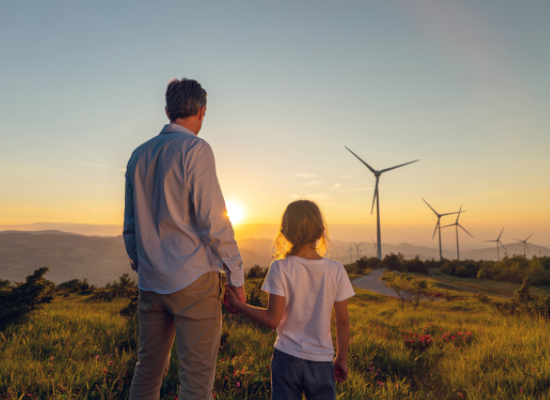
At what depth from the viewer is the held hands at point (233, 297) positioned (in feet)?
8.59

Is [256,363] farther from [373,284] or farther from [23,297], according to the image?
[373,284]

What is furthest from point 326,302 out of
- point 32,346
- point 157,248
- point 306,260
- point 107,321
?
point 107,321

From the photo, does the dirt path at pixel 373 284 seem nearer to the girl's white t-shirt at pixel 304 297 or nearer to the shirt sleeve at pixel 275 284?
the girl's white t-shirt at pixel 304 297

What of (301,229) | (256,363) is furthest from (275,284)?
(256,363)

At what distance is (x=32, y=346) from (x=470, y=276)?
30.8 meters

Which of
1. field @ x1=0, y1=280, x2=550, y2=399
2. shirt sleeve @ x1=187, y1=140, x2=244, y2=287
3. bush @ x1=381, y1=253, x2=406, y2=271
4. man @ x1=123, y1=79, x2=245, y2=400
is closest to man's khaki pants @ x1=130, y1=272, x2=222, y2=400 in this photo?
man @ x1=123, y1=79, x2=245, y2=400

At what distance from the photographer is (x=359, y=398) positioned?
158 inches

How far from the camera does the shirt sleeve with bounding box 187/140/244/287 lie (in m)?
2.54

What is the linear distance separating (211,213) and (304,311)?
103 cm

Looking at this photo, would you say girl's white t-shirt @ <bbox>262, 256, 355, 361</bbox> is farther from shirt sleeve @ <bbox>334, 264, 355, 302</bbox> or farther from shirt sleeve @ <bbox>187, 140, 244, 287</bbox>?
shirt sleeve @ <bbox>187, 140, 244, 287</bbox>

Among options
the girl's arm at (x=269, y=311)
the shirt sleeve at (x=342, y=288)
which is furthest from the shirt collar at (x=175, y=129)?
the shirt sleeve at (x=342, y=288)

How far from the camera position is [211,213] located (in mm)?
2557

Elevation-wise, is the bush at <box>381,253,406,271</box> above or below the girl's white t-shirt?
below

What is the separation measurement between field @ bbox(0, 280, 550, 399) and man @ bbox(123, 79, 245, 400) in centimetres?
155
